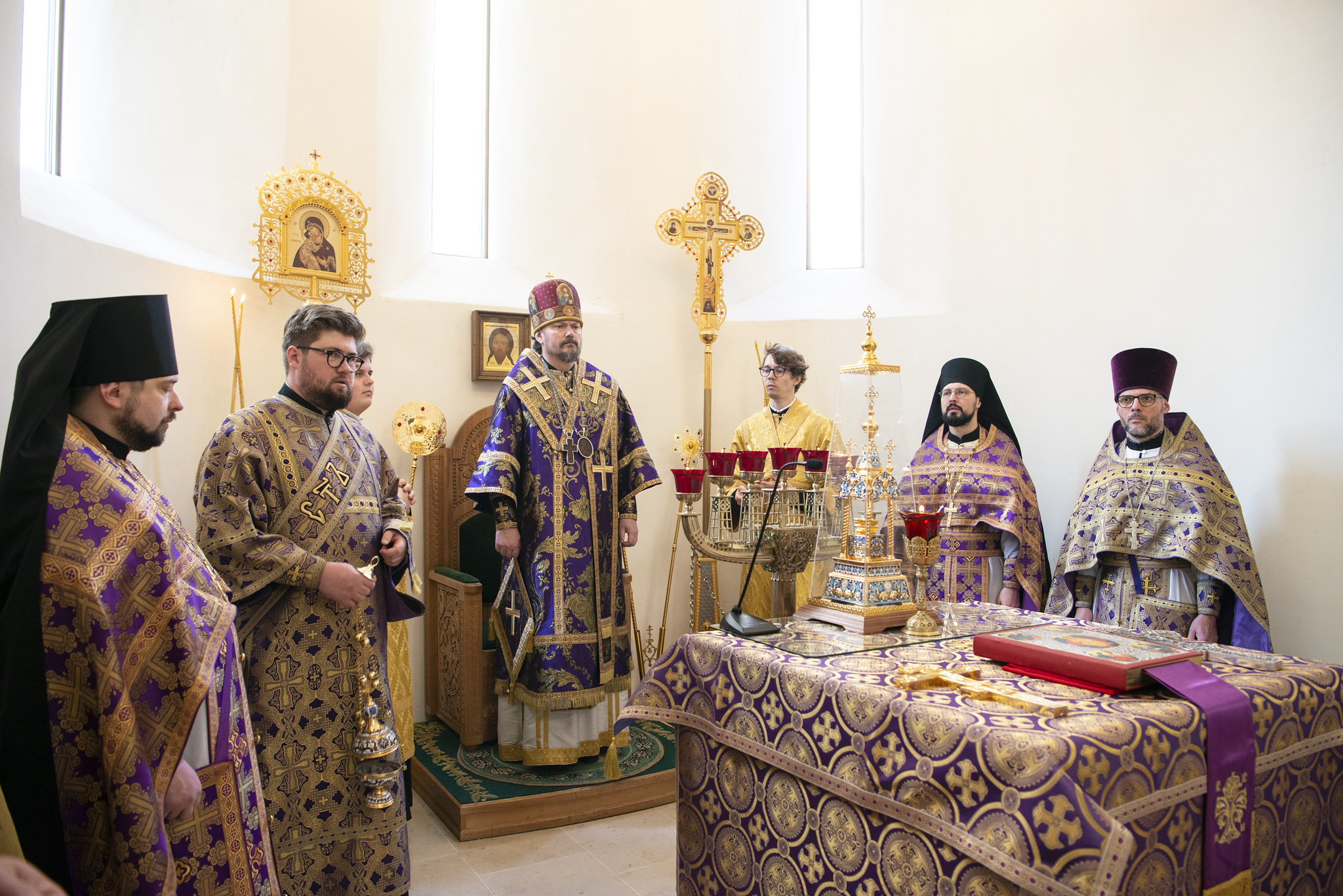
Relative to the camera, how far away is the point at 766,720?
7.08 ft

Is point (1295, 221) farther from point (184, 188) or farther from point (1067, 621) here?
point (184, 188)

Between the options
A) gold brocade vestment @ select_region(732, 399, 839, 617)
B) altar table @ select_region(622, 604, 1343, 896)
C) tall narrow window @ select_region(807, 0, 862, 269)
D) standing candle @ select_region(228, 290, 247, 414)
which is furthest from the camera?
tall narrow window @ select_region(807, 0, 862, 269)

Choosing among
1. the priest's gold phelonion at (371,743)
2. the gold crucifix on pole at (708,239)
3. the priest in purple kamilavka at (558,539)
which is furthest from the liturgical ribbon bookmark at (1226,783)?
the gold crucifix on pole at (708,239)

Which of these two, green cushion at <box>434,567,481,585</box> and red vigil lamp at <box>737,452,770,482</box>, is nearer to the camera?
red vigil lamp at <box>737,452,770,482</box>

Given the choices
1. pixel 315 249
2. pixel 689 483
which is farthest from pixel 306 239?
pixel 689 483

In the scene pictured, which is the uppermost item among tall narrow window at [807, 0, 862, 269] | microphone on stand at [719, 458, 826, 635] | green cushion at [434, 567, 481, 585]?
tall narrow window at [807, 0, 862, 269]

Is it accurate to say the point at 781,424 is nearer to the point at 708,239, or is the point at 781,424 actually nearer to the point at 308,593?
the point at 708,239

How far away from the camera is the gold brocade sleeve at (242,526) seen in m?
2.62

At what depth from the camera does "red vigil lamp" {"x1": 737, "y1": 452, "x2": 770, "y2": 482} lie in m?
2.86

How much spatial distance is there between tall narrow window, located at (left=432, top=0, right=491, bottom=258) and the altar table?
4148 millimetres

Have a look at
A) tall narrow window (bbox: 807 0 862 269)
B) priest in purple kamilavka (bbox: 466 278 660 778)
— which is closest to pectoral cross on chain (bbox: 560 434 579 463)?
priest in purple kamilavka (bbox: 466 278 660 778)

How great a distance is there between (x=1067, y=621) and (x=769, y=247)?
14.8ft

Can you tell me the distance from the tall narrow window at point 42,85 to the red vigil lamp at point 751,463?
144 inches

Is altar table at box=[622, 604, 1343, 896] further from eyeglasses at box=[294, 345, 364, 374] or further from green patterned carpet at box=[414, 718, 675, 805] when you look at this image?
green patterned carpet at box=[414, 718, 675, 805]
